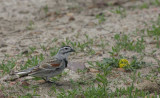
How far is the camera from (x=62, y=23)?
11.9m

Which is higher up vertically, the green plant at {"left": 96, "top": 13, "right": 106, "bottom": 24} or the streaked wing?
the green plant at {"left": 96, "top": 13, "right": 106, "bottom": 24}

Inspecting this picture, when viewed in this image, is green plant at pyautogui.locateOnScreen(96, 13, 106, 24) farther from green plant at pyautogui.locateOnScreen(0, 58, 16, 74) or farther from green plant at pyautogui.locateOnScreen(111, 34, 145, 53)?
green plant at pyautogui.locateOnScreen(0, 58, 16, 74)

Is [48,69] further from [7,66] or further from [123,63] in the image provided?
[123,63]

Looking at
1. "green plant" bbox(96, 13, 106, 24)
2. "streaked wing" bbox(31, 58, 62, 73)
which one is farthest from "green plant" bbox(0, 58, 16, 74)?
"green plant" bbox(96, 13, 106, 24)

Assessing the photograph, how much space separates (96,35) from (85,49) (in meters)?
1.18

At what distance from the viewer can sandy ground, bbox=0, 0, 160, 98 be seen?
10189 millimetres

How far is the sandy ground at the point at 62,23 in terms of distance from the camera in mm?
10189

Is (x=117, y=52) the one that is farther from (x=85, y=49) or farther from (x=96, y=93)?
(x=96, y=93)

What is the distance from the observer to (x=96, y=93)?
697cm

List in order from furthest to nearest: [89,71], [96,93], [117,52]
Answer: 1. [117,52]
2. [89,71]
3. [96,93]

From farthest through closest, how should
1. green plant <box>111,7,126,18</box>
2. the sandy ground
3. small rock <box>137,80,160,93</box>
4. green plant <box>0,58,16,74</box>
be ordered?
green plant <box>111,7,126,18</box>
the sandy ground
green plant <box>0,58,16,74</box>
small rock <box>137,80,160,93</box>

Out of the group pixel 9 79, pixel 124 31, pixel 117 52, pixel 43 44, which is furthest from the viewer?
pixel 124 31

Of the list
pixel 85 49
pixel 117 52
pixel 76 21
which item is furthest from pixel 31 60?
pixel 76 21

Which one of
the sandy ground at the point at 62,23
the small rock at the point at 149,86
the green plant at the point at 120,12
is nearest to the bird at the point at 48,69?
the sandy ground at the point at 62,23
